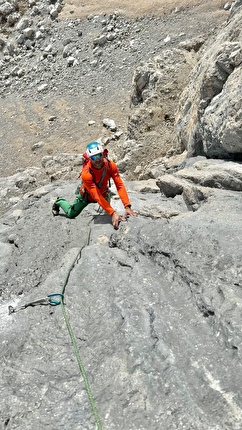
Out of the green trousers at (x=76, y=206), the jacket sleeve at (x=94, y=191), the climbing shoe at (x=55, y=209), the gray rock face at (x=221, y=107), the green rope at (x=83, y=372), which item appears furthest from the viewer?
the climbing shoe at (x=55, y=209)

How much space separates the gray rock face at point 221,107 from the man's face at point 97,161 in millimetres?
2790

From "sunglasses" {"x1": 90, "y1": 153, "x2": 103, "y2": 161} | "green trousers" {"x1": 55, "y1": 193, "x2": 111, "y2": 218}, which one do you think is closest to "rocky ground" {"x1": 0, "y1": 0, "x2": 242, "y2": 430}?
"green trousers" {"x1": 55, "y1": 193, "x2": 111, "y2": 218}

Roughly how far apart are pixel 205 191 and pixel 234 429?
4758mm

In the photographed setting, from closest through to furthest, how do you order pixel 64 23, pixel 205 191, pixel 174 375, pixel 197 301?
pixel 174 375 < pixel 197 301 < pixel 205 191 < pixel 64 23

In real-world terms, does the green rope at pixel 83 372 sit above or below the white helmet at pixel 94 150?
below

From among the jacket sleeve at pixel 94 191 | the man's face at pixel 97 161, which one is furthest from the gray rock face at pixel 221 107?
the jacket sleeve at pixel 94 191

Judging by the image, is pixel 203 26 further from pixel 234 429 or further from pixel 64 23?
pixel 234 429

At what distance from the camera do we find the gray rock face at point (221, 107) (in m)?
8.17

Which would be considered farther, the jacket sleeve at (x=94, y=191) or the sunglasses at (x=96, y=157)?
the jacket sleeve at (x=94, y=191)

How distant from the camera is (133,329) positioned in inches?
193

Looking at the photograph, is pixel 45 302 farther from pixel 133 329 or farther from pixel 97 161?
pixel 97 161

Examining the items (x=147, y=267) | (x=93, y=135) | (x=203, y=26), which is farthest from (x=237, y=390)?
(x=203, y=26)

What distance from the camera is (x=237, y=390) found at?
4.00 m

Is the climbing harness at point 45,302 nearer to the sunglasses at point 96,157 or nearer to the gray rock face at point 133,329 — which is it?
the gray rock face at point 133,329
